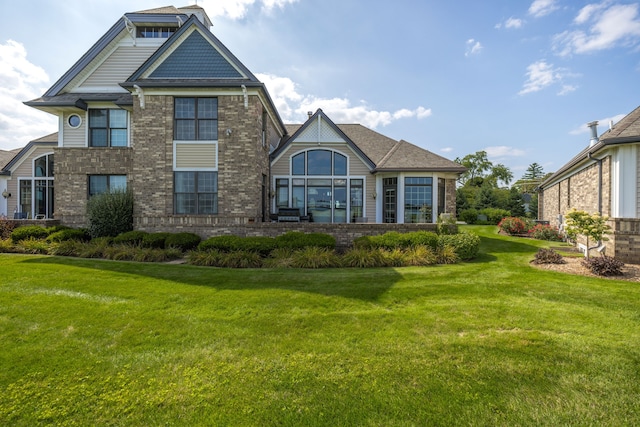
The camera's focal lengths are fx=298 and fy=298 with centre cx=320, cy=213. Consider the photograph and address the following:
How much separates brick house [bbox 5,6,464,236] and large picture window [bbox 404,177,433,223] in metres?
0.05

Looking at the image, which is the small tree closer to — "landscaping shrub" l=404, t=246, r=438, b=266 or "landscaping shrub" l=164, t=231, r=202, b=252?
"landscaping shrub" l=404, t=246, r=438, b=266

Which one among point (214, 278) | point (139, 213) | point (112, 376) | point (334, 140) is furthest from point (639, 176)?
point (139, 213)

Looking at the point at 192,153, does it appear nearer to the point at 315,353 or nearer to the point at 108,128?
the point at 108,128

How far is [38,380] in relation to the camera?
11.8 ft

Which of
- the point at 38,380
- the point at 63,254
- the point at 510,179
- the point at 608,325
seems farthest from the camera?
the point at 510,179

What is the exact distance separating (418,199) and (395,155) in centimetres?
277

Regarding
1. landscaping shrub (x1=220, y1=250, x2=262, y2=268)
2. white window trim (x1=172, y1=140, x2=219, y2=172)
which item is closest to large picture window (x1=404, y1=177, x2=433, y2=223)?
landscaping shrub (x1=220, y1=250, x2=262, y2=268)

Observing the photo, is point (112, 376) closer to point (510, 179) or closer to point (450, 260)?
point (450, 260)

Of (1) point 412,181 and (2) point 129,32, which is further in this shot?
(1) point 412,181

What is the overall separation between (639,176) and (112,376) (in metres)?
14.5

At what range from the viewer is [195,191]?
42.0 feet

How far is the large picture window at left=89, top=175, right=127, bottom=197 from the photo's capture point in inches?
555

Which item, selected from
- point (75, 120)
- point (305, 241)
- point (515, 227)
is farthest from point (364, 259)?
point (75, 120)

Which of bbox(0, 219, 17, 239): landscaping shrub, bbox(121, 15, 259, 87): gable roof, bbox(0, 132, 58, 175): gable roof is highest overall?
bbox(121, 15, 259, 87): gable roof
